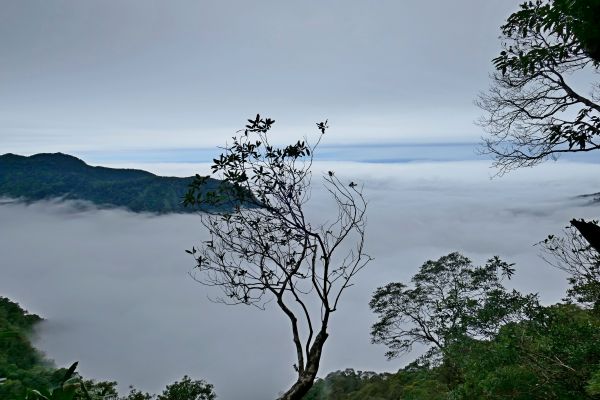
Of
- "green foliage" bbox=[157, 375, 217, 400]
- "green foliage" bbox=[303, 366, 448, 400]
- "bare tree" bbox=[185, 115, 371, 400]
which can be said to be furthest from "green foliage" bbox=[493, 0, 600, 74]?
"green foliage" bbox=[157, 375, 217, 400]

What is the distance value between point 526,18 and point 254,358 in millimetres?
202846

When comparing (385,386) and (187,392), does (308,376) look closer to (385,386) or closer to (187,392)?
(385,386)

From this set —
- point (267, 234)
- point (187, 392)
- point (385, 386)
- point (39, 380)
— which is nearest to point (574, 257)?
point (267, 234)

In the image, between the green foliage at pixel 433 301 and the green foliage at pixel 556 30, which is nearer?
the green foliage at pixel 556 30

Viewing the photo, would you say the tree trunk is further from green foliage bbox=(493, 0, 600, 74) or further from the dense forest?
green foliage bbox=(493, 0, 600, 74)

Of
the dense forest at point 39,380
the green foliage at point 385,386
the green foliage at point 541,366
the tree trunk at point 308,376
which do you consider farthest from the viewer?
the green foliage at point 385,386

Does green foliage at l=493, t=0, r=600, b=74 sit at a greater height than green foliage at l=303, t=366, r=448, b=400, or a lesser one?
greater

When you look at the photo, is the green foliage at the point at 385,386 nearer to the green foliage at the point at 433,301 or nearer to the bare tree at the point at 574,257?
the green foliage at the point at 433,301

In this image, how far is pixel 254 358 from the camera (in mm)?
187625

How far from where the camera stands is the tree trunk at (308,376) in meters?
4.59

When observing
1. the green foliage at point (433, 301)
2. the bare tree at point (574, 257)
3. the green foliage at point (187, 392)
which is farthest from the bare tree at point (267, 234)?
the green foliage at point (187, 392)

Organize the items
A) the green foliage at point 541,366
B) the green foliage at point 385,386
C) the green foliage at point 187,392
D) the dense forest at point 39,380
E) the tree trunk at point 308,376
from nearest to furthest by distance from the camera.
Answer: the dense forest at point 39,380
the tree trunk at point 308,376
the green foliage at point 541,366
the green foliage at point 385,386
the green foliage at point 187,392

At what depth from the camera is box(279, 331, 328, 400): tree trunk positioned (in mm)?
4586

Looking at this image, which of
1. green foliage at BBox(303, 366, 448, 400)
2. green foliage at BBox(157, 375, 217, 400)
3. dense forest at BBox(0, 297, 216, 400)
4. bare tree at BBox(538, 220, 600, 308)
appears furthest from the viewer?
green foliage at BBox(157, 375, 217, 400)
